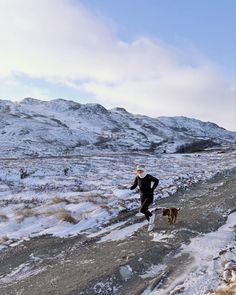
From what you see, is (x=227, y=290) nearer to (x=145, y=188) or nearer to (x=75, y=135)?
(x=145, y=188)

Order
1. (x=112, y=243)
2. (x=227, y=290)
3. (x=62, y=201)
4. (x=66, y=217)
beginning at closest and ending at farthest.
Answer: (x=227, y=290) < (x=112, y=243) < (x=66, y=217) < (x=62, y=201)

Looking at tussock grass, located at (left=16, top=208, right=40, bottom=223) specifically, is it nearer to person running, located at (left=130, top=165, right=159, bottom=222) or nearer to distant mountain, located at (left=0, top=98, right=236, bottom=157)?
person running, located at (left=130, top=165, right=159, bottom=222)

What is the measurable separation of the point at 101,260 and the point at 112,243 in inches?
72.9

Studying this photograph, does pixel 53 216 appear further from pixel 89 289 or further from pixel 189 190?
pixel 189 190

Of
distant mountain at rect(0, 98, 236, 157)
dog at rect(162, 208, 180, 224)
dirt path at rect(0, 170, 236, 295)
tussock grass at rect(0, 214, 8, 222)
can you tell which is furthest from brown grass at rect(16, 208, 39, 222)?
distant mountain at rect(0, 98, 236, 157)

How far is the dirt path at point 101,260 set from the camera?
10102 mm

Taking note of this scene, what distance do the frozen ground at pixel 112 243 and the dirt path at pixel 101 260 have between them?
2cm

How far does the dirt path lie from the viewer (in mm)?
10102

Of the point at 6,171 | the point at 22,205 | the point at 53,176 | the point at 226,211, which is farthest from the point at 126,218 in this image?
the point at 6,171

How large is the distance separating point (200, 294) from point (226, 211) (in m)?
8.83

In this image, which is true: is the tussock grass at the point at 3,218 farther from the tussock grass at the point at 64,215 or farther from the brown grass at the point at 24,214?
the tussock grass at the point at 64,215

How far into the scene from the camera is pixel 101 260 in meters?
11.8

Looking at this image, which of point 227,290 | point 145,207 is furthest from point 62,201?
point 227,290

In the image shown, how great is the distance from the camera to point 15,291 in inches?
395
